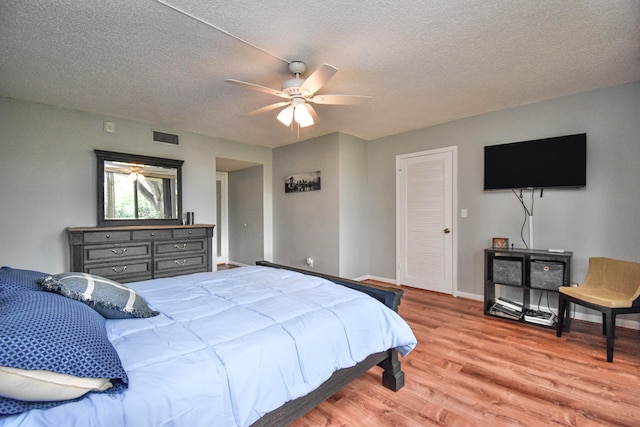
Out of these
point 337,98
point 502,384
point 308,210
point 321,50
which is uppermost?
point 321,50

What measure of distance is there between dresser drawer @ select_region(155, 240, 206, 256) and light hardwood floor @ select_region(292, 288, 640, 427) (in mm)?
3035

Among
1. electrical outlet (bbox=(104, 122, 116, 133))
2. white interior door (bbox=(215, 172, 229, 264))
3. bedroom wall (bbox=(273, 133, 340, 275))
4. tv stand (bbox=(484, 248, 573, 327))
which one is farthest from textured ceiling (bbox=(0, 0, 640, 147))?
Answer: white interior door (bbox=(215, 172, 229, 264))

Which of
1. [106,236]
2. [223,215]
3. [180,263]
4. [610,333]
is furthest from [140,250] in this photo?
[610,333]

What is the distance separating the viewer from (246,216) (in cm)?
620

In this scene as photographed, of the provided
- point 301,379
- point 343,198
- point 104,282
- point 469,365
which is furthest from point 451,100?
point 104,282

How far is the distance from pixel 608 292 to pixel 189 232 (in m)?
4.70

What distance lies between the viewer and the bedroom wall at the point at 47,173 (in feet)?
10.7

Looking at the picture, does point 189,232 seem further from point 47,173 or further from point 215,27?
point 215,27

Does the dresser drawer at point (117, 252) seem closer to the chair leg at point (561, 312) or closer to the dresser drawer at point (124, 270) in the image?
the dresser drawer at point (124, 270)

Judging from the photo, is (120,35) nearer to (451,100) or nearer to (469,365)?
(451,100)

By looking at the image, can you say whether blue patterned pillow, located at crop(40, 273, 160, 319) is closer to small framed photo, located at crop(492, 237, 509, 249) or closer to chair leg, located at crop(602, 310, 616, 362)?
chair leg, located at crop(602, 310, 616, 362)

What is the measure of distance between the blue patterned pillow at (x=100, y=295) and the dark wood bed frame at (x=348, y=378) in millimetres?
809

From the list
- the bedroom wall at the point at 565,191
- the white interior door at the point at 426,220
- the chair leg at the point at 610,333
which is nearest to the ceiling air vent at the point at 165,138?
the white interior door at the point at 426,220

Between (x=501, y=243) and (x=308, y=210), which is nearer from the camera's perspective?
(x=501, y=243)
